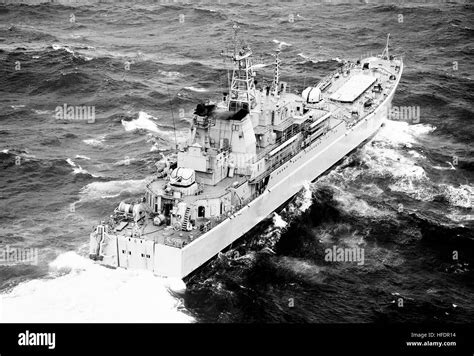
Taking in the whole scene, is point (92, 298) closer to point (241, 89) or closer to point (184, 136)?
point (241, 89)

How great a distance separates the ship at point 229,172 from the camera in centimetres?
3944

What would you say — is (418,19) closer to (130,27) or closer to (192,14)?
(192,14)

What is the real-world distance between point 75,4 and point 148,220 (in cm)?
6009

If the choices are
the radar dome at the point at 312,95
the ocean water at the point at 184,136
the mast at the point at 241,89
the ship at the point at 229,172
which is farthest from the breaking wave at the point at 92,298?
the radar dome at the point at 312,95

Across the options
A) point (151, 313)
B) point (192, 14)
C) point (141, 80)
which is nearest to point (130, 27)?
point (192, 14)

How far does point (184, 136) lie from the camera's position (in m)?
58.8

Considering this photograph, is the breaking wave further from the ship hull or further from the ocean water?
the ship hull

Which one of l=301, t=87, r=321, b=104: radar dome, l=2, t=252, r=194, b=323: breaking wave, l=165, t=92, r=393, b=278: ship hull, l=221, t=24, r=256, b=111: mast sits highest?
l=221, t=24, r=256, b=111: mast

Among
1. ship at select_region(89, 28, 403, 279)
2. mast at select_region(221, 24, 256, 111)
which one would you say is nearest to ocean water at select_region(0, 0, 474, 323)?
ship at select_region(89, 28, 403, 279)

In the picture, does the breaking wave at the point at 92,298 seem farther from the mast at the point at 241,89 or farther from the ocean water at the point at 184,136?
the mast at the point at 241,89

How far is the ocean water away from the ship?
1.20 metres

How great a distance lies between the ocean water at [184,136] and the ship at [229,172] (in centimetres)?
120

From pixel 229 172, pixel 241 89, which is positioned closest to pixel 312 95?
pixel 241 89

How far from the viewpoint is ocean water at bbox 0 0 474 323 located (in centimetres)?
3825
